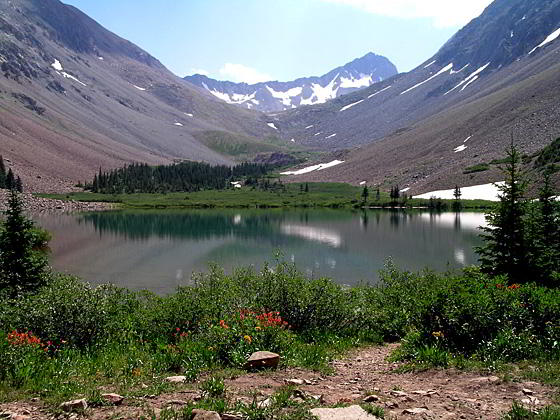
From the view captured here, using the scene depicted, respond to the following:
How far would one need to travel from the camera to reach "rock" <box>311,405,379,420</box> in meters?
8.42

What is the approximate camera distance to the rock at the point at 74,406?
8.89 meters

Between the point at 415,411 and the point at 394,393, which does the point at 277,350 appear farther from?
the point at 415,411

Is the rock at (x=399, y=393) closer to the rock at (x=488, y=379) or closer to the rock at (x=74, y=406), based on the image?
the rock at (x=488, y=379)

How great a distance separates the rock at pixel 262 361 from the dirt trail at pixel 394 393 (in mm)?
315

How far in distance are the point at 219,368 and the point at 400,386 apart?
4.59 metres

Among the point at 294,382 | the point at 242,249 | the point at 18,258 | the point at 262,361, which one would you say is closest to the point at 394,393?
the point at 294,382

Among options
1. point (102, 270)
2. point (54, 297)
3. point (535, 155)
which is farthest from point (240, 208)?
point (54, 297)

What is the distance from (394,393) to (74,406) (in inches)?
264

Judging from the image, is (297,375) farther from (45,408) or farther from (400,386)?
(45,408)

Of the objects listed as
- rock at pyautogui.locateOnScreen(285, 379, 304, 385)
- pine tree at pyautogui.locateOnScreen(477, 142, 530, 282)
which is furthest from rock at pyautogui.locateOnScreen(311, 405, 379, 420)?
pine tree at pyautogui.locateOnScreen(477, 142, 530, 282)

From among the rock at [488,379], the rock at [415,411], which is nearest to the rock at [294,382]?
the rock at [415,411]

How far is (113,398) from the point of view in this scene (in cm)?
942

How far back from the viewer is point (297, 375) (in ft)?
38.1

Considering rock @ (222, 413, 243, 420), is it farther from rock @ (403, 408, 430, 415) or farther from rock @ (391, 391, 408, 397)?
rock @ (391, 391, 408, 397)
